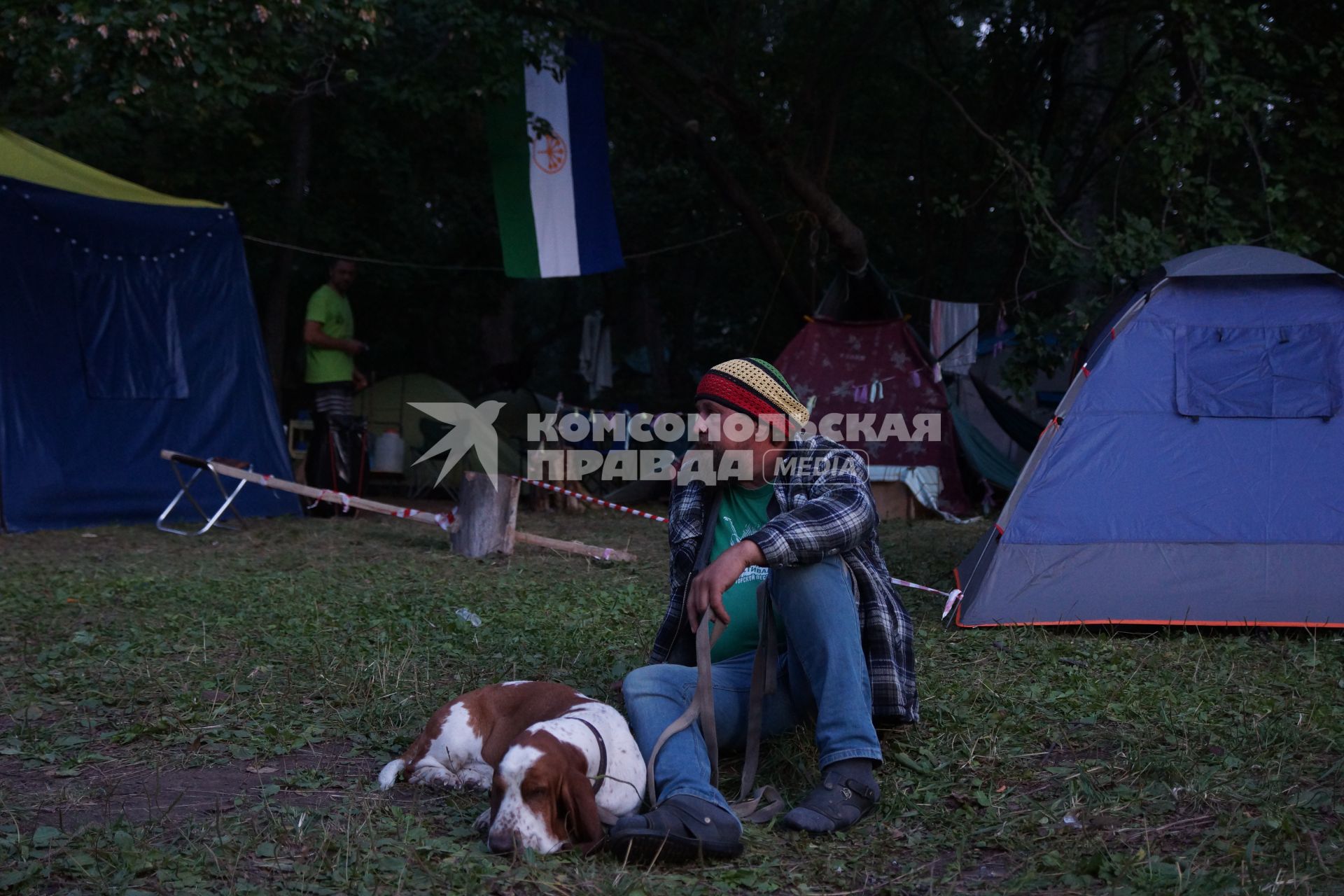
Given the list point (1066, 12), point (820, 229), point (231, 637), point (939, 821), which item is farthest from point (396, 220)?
point (939, 821)

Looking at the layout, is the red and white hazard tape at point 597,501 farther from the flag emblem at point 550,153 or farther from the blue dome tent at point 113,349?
the flag emblem at point 550,153

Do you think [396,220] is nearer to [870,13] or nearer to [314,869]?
[870,13]

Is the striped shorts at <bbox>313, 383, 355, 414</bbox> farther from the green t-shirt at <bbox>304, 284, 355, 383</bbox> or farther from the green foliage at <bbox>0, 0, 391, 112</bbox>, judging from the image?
the green foliage at <bbox>0, 0, 391, 112</bbox>

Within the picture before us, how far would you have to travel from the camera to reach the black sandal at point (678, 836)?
233 centimetres

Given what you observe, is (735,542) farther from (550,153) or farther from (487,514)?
(550,153)

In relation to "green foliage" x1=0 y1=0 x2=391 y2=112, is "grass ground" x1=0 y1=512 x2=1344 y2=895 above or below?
below

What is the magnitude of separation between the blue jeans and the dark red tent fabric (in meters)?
7.79

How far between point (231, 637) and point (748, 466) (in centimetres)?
248

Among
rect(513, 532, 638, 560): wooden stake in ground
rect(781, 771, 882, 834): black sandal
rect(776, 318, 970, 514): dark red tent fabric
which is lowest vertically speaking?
rect(781, 771, 882, 834): black sandal

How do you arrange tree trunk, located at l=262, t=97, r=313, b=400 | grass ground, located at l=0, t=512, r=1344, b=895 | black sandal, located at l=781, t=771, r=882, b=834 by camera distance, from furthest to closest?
1. tree trunk, located at l=262, t=97, r=313, b=400
2. black sandal, located at l=781, t=771, r=882, b=834
3. grass ground, located at l=0, t=512, r=1344, b=895

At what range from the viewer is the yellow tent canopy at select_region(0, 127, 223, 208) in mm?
7664

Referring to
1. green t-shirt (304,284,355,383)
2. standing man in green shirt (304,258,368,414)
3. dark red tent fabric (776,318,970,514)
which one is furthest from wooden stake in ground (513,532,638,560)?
dark red tent fabric (776,318,970,514)

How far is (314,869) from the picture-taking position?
2.26m

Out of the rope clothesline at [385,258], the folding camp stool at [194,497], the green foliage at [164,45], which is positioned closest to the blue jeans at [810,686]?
the folding camp stool at [194,497]
